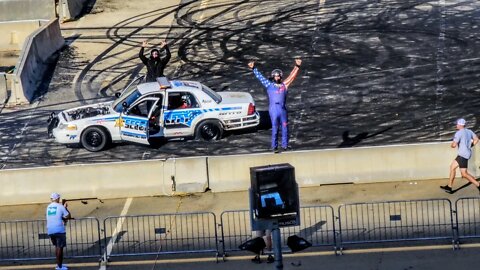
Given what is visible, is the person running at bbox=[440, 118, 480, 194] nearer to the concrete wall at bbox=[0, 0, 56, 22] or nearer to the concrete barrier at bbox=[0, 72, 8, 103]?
the concrete barrier at bbox=[0, 72, 8, 103]

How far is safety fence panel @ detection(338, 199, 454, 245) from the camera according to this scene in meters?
20.5

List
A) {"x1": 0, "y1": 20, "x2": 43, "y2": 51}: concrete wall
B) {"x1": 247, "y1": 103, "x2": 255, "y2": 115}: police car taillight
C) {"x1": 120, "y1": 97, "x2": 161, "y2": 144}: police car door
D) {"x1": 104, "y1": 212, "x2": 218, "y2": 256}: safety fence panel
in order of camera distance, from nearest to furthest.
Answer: {"x1": 104, "y1": 212, "x2": 218, "y2": 256}: safety fence panel
{"x1": 120, "y1": 97, "x2": 161, "y2": 144}: police car door
{"x1": 247, "y1": 103, "x2": 255, "y2": 115}: police car taillight
{"x1": 0, "y1": 20, "x2": 43, "y2": 51}: concrete wall

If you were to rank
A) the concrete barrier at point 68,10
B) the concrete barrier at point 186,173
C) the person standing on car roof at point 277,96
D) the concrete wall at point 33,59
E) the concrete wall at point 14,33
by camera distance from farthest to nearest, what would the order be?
the concrete barrier at point 68,10
the concrete wall at point 14,33
the concrete wall at point 33,59
the person standing on car roof at point 277,96
the concrete barrier at point 186,173

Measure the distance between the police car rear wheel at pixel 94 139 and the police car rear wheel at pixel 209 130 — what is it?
2037mm

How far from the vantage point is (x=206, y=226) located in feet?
70.3

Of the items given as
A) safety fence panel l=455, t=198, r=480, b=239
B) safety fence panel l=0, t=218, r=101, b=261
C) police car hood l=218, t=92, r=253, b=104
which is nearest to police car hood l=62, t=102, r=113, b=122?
police car hood l=218, t=92, r=253, b=104

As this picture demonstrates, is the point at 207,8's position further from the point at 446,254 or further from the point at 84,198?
the point at 446,254

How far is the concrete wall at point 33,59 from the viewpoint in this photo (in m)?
30.6

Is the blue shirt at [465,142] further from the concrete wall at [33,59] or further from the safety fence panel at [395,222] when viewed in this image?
the concrete wall at [33,59]

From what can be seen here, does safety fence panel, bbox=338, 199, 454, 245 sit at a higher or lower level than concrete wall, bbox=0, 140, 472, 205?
lower

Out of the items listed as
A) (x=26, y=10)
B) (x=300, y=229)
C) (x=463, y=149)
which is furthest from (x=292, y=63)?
(x=300, y=229)

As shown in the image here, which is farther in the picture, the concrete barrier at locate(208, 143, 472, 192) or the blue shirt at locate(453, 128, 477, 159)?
the concrete barrier at locate(208, 143, 472, 192)

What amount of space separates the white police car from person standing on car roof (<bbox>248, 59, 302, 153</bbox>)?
2130mm

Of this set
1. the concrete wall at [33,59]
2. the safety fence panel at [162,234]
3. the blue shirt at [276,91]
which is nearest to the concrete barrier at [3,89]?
the concrete wall at [33,59]
